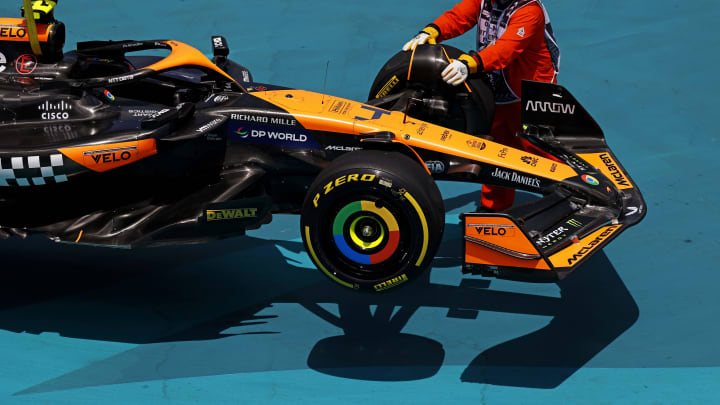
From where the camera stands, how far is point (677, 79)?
9.07 m

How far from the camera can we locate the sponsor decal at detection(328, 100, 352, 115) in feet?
18.6

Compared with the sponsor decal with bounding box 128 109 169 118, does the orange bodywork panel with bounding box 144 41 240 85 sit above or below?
above

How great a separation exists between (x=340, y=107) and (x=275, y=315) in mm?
1433

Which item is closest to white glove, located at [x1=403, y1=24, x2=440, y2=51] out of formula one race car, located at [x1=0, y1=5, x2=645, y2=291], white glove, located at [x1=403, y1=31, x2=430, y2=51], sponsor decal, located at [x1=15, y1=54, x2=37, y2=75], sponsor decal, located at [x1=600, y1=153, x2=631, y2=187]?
white glove, located at [x1=403, y1=31, x2=430, y2=51]

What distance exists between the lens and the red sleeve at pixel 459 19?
6.90 meters

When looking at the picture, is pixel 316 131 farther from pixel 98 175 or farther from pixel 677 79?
pixel 677 79

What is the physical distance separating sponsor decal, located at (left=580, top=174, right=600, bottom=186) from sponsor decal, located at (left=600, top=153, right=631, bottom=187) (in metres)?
0.18

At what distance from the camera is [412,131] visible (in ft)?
18.3

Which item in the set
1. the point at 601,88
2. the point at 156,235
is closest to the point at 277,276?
the point at 156,235

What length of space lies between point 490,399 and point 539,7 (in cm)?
292

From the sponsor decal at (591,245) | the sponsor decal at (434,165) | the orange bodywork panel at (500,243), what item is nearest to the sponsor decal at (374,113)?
the sponsor decal at (434,165)

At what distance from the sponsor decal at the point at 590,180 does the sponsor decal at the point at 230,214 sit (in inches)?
82.6

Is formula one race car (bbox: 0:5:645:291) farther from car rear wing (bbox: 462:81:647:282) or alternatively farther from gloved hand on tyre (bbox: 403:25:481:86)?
gloved hand on tyre (bbox: 403:25:481:86)

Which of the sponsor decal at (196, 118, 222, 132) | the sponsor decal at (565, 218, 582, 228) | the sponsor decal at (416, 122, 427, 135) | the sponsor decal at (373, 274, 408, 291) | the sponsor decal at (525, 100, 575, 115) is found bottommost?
the sponsor decal at (373, 274, 408, 291)
